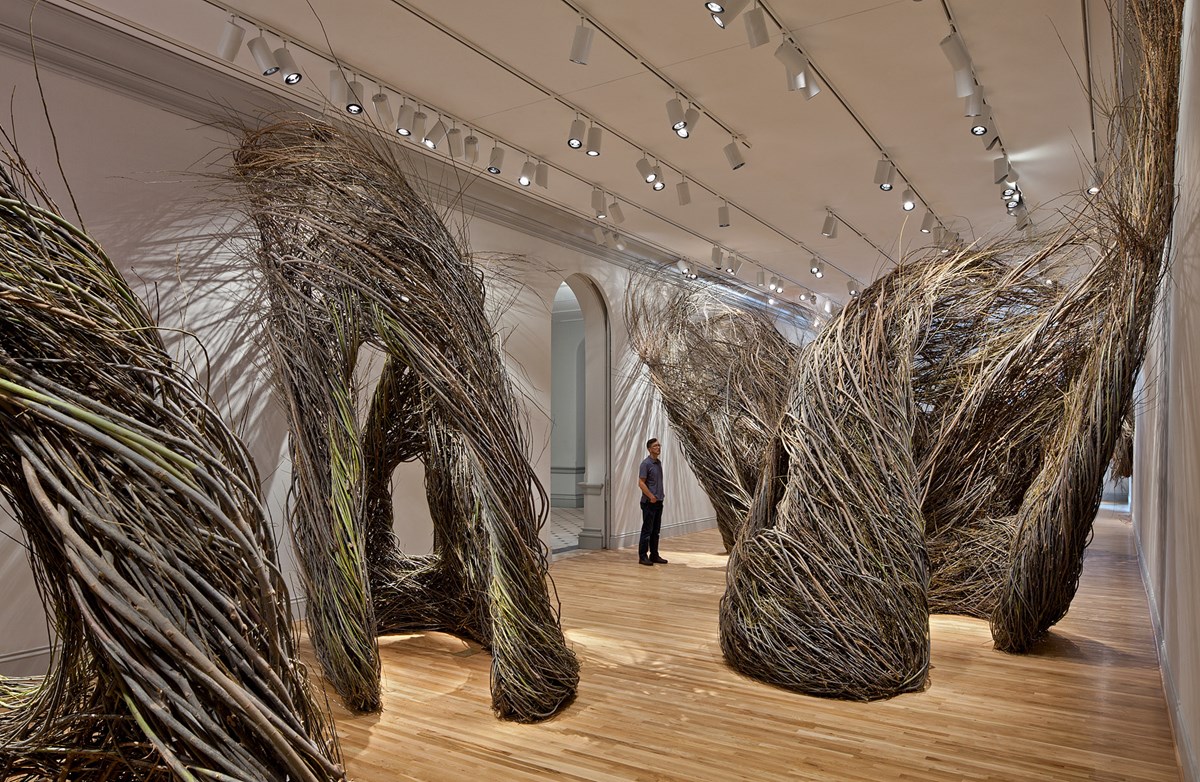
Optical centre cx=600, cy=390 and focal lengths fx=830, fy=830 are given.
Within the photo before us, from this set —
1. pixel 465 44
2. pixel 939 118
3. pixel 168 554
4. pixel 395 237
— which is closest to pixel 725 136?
pixel 939 118

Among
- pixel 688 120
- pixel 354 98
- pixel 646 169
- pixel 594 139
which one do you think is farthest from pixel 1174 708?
pixel 354 98

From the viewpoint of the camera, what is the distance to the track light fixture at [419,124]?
4949 millimetres

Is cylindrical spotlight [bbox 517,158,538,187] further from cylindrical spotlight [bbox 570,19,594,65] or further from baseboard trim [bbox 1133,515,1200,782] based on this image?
baseboard trim [bbox 1133,515,1200,782]

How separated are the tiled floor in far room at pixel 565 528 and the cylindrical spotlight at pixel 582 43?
191 inches

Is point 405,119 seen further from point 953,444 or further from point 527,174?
point 953,444

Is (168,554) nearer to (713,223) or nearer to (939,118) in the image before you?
(939,118)

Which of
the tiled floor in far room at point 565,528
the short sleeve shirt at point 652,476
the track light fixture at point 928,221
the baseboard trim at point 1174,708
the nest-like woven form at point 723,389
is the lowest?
the tiled floor in far room at point 565,528

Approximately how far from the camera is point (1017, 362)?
4.79 m

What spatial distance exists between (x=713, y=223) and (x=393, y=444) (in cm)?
450

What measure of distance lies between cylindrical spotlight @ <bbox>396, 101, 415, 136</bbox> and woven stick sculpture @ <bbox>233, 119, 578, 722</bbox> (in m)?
1.30

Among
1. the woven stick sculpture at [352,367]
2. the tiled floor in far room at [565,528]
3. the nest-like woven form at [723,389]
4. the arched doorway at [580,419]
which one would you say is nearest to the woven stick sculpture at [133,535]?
the woven stick sculpture at [352,367]

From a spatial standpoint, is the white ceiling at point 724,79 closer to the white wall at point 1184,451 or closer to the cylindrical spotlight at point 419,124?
the cylindrical spotlight at point 419,124

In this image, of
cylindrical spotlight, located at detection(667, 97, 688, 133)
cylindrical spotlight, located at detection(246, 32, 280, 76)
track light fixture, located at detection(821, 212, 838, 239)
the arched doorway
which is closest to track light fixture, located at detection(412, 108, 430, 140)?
cylindrical spotlight, located at detection(246, 32, 280, 76)

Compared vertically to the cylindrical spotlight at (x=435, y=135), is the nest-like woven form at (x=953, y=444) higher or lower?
lower
